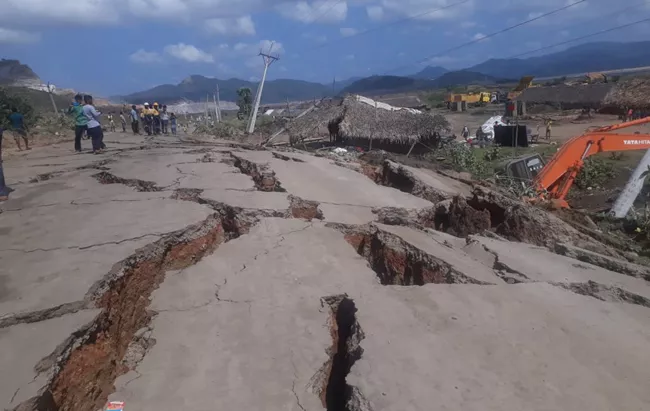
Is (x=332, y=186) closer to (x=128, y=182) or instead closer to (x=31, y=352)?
(x=128, y=182)

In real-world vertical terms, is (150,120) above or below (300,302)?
above

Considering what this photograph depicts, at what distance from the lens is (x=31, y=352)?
94.8 inches

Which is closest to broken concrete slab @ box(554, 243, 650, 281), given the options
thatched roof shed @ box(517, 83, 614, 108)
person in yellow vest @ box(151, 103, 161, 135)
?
person in yellow vest @ box(151, 103, 161, 135)

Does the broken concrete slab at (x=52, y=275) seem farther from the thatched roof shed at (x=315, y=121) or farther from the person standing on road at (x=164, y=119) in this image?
the person standing on road at (x=164, y=119)

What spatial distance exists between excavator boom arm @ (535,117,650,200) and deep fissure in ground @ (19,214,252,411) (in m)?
6.04

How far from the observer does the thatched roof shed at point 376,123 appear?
1332 cm

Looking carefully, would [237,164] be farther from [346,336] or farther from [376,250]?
[346,336]

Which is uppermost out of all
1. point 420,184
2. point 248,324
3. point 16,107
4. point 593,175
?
point 16,107

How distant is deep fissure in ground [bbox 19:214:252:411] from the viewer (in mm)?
2404

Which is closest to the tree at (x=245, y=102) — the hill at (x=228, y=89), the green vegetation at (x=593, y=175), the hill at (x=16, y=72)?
the green vegetation at (x=593, y=175)

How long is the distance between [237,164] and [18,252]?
406 cm

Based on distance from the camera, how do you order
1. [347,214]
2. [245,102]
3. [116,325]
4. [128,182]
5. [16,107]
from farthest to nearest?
[245,102] < [16,107] < [128,182] < [347,214] < [116,325]

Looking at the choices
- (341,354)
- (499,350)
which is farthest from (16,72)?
(499,350)

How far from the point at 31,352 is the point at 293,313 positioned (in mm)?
1443
